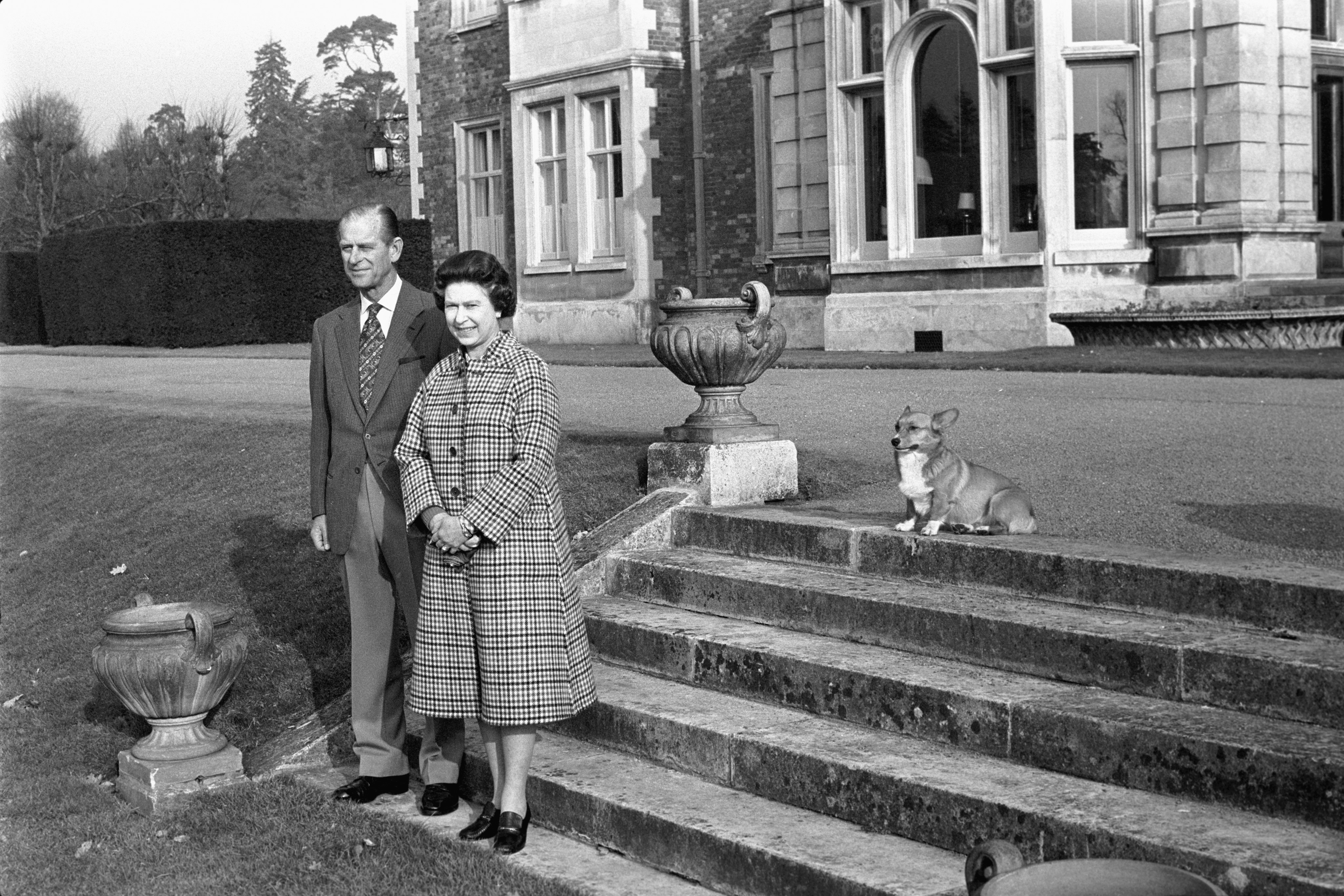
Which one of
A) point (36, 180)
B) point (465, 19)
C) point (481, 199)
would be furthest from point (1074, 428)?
point (36, 180)

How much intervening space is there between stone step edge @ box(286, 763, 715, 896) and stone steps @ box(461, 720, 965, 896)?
3 cm

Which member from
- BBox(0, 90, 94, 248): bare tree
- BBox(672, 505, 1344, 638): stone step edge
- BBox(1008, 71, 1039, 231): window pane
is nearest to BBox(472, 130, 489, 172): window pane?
BBox(1008, 71, 1039, 231): window pane

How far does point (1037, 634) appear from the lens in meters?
5.33

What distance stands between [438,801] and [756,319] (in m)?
2.96

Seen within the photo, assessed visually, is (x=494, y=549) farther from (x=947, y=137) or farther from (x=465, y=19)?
(x=465, y=19)

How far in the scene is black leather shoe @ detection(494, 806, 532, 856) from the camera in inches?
205

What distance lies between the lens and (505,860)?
5184 millimetres

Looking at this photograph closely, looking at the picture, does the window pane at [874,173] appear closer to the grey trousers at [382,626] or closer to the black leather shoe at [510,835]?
the grey trousers at [382,626]

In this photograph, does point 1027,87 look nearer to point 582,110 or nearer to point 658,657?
point 582,110

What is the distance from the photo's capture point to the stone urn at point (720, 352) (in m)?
7.66

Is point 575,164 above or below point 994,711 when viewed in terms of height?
above

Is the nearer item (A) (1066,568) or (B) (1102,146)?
(A) (1066,568)

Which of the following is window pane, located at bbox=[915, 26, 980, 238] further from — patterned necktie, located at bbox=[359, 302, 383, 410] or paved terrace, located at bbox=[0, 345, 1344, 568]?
patterned necktie, located at bbox=[359, 302, 383, 410]

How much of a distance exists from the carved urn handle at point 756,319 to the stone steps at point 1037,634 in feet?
3.83
